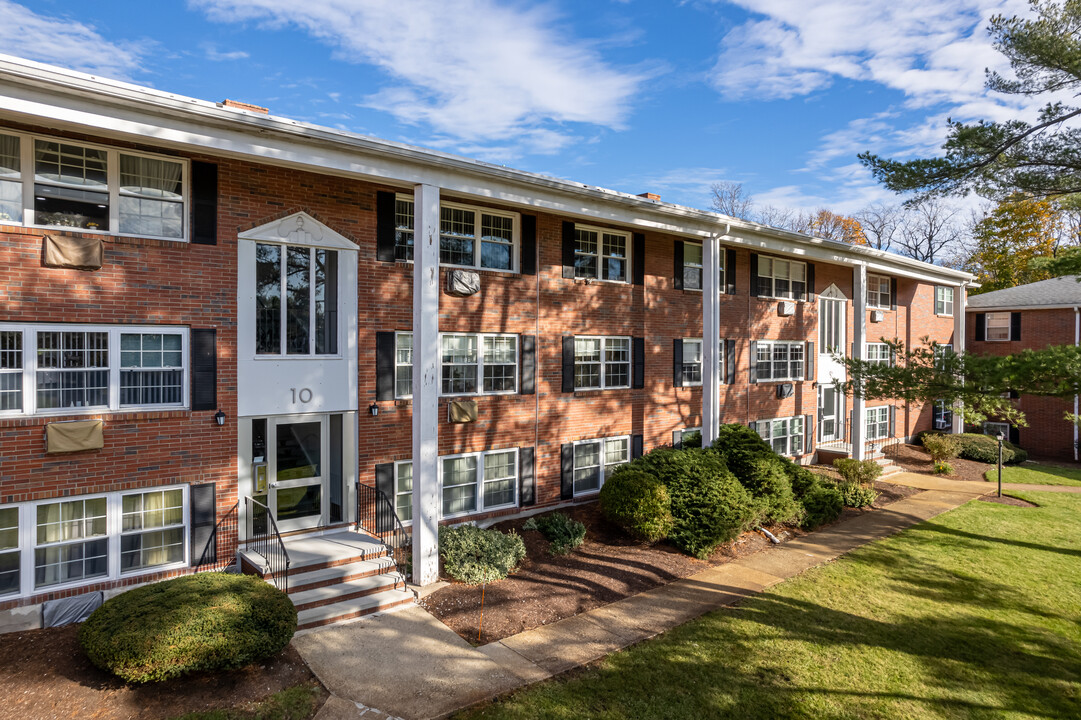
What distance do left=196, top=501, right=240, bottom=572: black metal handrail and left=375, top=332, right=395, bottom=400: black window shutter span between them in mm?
2852

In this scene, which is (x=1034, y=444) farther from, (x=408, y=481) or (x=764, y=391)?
(x=408, y=481)

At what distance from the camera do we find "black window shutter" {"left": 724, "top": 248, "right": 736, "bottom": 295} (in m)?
16.2

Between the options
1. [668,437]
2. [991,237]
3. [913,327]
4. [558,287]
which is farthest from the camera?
[991,237]

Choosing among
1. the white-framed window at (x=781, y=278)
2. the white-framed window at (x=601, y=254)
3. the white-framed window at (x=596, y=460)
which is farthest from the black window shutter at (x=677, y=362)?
the white-framed window at (x=781, y=278)

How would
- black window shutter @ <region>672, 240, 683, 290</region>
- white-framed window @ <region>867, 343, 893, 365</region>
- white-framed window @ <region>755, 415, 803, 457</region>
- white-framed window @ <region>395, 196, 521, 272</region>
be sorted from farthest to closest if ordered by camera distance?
white-framed window @ <region>867, 343, 893, 365</region>, white-framed window @ <region>755, 415, 803, 457</region>, black window shutter @ <region>672, 240, 683, 290</region>, white-framed window @ <region>395, 196, 521, 272</region>

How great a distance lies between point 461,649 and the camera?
7477 millimetres

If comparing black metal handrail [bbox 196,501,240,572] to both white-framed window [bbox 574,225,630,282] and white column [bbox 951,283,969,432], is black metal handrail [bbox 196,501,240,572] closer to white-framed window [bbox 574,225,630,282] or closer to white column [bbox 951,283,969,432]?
white-framed window [bbox 574,225,630,282]

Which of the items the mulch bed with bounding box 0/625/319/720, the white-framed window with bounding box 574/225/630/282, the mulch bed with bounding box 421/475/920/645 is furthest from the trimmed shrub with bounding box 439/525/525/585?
the white-framed window with bounding box 574/225/630/282

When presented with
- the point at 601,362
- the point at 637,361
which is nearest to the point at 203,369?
the point at 601,362

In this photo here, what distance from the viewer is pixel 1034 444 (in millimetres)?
24125

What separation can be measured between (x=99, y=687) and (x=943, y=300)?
28.9m

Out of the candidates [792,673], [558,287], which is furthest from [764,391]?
[792,673]

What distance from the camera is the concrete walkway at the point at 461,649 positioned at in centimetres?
642

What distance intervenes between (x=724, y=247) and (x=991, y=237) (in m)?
26.0
